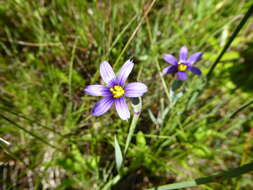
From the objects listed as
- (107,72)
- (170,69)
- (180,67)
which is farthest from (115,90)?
(180,67)

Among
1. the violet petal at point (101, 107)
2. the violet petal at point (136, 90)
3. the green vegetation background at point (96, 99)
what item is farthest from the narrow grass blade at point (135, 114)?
the green vegetation background at point (96, 99)

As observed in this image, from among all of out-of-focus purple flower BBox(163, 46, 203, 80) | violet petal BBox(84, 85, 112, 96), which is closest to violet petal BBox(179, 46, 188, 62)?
out-of-focus purple flower BBox(163, 46, 203, 80)

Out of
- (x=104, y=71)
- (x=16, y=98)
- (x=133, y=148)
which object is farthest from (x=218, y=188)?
(x=16, y=98)

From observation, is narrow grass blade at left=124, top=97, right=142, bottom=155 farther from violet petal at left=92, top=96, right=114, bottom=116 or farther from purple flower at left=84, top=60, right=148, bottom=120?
violet petal at left=92, top=96, right=114, bottom=116

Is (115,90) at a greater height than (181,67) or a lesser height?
lesser

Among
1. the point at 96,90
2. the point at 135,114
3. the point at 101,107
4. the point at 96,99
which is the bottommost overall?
the point at 135,114

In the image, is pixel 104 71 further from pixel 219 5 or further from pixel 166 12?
pixel 219 5

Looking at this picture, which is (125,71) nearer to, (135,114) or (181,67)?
(135,114)

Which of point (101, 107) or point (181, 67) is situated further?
point (181, 67)
